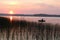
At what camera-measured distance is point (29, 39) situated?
13797 millimetres

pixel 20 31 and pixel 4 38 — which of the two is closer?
pixel 4 38

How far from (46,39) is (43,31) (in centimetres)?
165

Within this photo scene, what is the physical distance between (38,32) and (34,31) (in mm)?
429

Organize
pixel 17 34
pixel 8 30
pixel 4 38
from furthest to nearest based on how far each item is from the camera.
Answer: pixel 8 30 < pixel 17 34 < pixel 4 38

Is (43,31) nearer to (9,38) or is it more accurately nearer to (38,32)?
(38,32)

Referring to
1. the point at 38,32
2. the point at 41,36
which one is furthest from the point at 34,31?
the point at 41,36

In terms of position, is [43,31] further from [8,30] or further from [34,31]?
[8,30]

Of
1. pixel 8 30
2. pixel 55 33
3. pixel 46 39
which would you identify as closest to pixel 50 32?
pixel 55 33

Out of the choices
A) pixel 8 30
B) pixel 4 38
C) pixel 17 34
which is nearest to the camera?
pixel 4 38

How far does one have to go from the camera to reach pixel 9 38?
13.8m

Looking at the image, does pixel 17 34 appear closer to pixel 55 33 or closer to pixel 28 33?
pixel 28 33

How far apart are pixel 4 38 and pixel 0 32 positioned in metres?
1.10

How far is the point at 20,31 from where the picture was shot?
50.9 ft

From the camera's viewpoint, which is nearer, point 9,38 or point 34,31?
point 9,38
